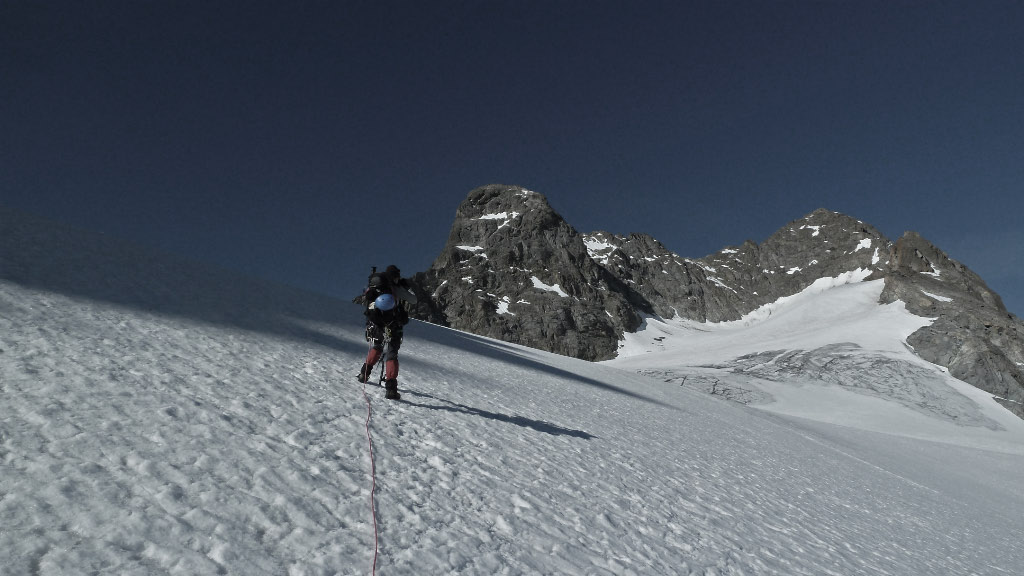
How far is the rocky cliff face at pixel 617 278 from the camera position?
10706cm

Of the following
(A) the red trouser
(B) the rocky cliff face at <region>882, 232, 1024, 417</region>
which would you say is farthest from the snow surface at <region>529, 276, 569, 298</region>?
(A) the red trouser

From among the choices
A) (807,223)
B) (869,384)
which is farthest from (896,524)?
(807,223)

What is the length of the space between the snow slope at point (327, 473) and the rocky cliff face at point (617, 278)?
79513 millimetres

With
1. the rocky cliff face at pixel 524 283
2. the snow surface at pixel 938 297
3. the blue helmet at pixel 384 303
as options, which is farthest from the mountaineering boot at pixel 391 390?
the rocky cliff face at pixel 524 283

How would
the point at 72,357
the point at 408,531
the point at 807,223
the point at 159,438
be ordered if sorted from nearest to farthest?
the point at 408,531
the point at 159,438
the point at 72,357
the point at 807,223

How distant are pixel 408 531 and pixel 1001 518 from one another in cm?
1683

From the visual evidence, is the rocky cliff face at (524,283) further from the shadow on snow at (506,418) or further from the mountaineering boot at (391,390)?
the mountaineering boot at (391,390)

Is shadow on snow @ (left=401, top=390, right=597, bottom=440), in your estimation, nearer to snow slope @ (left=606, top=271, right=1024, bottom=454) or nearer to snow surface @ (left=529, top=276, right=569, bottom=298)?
snow slope @ (left=606, top=271, right=1024, bottom=454)

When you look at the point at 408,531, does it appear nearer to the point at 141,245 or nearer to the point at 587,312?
the point at 141,245

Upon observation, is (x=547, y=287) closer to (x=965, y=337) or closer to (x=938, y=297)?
(x=938, y=297)

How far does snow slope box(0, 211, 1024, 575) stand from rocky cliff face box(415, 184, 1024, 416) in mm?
79513

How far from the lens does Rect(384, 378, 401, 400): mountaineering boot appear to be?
7.37 meters

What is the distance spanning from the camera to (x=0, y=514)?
273 centimetres

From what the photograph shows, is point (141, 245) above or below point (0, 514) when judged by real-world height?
above
